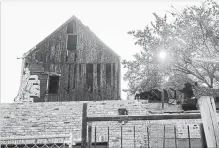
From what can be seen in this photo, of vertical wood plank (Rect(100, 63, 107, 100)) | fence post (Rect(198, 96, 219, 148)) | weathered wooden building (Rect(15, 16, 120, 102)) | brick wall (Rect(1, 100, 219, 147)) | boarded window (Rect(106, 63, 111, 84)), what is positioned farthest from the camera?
boarded window (Rect(106, 63, 111, 84))

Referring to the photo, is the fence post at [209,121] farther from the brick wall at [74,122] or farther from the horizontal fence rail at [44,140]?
the brick wall at [74,122]

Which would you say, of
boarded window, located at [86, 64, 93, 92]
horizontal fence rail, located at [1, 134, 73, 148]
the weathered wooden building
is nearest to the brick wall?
horizontal fence rail, located at [1, 134, 73, 148]

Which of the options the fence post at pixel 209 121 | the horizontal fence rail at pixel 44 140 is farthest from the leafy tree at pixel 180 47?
the fence post at pixel 209 121

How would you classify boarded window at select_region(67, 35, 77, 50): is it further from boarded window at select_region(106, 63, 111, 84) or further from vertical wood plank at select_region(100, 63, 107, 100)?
boarded window at select_region(106, 63, 111, 84)

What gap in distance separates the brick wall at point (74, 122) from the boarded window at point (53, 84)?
A: 567 centimetres

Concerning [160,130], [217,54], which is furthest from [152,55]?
[160,130]

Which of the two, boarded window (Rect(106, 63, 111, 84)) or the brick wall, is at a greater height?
boarded window (Rect(106, 63, 111, 84))

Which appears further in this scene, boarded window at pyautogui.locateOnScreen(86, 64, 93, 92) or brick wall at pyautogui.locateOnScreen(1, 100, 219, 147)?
boarded window at pyautogui.locateOnScreen(86, 64, 93, 92)

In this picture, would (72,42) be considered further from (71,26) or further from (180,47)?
(180,47)

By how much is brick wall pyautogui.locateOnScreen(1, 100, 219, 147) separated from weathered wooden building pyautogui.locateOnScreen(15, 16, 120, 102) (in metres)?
5.58

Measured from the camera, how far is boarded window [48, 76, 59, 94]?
19281 millimetres

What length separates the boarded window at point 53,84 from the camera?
1928cm

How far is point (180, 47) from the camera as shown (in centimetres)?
1549

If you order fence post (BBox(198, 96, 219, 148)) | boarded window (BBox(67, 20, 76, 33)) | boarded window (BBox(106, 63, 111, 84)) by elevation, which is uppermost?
boarded window (BBox(67, 20, 76, 33))
